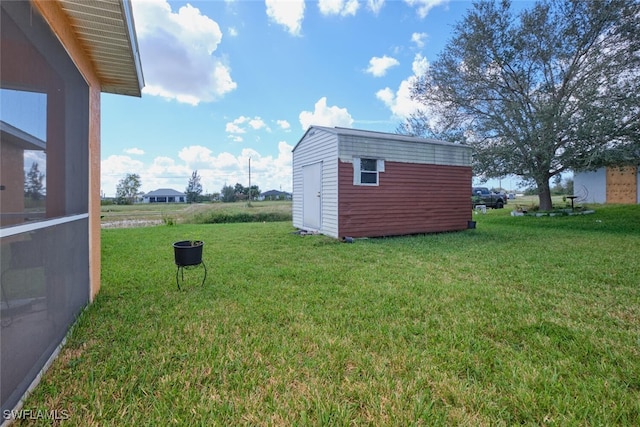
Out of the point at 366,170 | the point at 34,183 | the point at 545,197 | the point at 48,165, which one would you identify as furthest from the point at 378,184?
the point at 545,197

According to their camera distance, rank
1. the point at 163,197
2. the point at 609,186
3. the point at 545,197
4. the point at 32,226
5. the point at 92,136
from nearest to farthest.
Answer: the point at 32,226, the point at 92,136, the point at 545,197, the point at 609,186, the point at 163,197

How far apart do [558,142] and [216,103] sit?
49.2 ft

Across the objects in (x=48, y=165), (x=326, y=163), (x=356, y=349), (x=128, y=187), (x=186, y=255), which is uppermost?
(x=128, y=187)

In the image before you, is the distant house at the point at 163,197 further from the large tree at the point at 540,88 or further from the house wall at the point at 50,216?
the house wall at the point at 50,216

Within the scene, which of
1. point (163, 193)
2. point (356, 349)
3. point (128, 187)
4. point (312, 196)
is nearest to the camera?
point (356, 349)

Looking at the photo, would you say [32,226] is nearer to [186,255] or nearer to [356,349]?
[186,255]

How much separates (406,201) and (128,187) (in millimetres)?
50562

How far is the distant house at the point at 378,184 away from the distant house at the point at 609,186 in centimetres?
1141

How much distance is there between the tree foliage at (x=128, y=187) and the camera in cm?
4577

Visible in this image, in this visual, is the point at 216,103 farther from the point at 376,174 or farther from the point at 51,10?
the point at 51,10

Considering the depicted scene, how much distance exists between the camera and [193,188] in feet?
189

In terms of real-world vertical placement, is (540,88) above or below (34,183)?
above

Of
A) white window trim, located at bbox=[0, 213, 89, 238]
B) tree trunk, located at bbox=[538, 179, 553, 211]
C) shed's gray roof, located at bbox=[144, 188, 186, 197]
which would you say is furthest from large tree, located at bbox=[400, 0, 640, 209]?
shed's gray roof, located at bbox=[144, 188, 186, 197]

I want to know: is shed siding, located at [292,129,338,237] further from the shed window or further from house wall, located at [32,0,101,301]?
house wall, located at [32,0,101,301]
